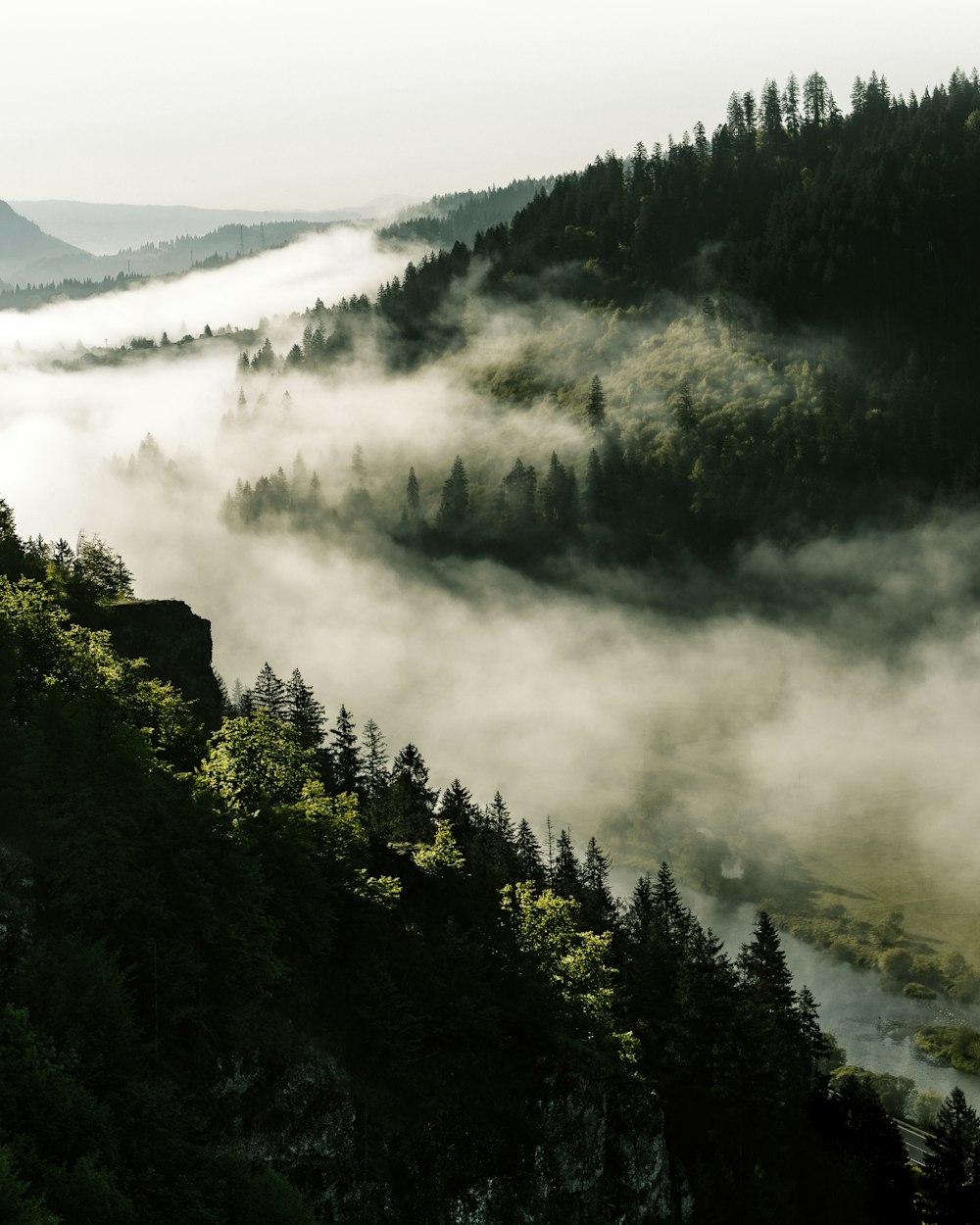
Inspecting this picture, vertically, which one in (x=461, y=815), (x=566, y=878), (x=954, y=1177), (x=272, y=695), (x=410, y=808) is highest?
(x=272, y=695)

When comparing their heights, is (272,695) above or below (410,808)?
above

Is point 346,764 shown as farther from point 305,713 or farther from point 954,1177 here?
point 954,1177

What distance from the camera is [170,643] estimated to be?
99688 mm

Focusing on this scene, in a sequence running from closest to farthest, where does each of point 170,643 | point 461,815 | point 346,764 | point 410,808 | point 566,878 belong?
point 170,643 → point 410,808 → point 566,878 → point 346,764 → point 461,815

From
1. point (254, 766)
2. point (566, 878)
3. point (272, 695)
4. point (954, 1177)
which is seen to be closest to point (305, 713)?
point (272, 695)

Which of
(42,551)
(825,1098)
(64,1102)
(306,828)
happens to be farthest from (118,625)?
(825,1098)

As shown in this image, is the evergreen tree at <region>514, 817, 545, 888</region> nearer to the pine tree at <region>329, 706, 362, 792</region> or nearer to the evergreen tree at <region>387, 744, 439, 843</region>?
the evergreen tree at <region>387, 744, 439, 843</region>

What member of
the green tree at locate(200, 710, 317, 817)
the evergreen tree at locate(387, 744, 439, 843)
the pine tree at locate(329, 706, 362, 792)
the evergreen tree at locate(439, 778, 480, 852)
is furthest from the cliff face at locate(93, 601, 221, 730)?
the evergreen tree at locate(439, 778, 480, 852)

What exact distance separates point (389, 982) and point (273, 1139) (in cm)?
930

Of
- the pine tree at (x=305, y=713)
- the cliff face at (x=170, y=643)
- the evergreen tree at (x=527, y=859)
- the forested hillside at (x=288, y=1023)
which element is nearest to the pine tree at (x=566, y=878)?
the evergreen tree at (x=527, y=859)

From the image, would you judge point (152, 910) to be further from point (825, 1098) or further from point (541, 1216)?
point (825, 1098)

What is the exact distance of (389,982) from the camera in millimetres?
60312

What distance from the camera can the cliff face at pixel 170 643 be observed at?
313 ft

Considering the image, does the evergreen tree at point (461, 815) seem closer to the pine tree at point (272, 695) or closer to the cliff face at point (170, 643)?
the pine tree at point (272, 695)
